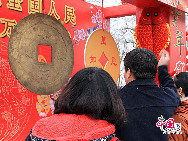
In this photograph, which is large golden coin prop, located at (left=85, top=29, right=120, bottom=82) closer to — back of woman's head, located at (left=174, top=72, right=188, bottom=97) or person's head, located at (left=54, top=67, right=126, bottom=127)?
back of woman's head, located at (left=174, top=72, right=188, bottom=97)

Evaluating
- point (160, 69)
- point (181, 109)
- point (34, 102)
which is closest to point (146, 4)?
point (160, 69)

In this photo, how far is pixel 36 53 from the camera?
7.89 feet

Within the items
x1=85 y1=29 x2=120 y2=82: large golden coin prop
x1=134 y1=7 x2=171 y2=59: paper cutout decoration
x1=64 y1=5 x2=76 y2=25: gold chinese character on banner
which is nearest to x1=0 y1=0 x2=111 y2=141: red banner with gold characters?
x1=64 y1=5 x2=76 y2=25: gold chinese character on banner

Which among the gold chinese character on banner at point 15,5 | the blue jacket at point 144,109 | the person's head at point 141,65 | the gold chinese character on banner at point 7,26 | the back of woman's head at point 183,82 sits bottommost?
the blue jacket at point 144,109

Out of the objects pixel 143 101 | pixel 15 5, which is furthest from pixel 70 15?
pixel 143 101

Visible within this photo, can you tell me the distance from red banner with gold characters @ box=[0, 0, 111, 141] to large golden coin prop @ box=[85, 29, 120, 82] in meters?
0.27

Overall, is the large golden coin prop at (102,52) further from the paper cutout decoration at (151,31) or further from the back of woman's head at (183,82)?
the back of woman's head at (183,82)

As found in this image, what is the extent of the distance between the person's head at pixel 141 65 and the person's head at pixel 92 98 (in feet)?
1.55

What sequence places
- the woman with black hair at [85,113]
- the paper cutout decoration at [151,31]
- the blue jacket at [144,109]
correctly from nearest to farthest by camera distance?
the woman with black hair at [85,113] < the blue jacket at [144,109] < the paper cutout decoration at [151,31]

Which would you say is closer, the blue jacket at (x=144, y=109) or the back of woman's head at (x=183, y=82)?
the blue jacket at (x=144, y=109)

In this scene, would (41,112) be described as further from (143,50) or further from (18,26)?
(143,50)

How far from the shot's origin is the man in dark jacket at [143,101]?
1.34 meters

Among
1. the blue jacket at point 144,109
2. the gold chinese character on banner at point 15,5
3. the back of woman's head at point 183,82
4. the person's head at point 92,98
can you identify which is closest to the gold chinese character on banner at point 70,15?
the gold chinese character on banner at point 15,5

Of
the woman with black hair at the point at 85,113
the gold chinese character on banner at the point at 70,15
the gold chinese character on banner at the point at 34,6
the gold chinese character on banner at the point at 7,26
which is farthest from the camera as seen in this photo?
the gold chinese character on banner at the point at 70,15
